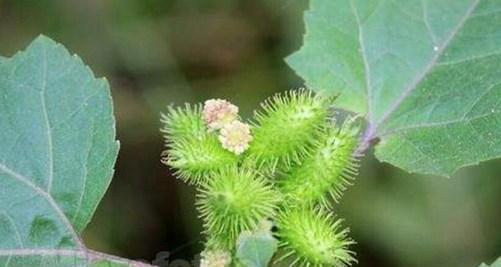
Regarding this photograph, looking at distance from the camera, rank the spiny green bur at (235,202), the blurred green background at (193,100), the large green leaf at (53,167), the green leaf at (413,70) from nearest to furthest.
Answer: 1. the spiny green bur at (235,202)
2. the large green leaf at (53,167)
3. the green leaf at (413,70)
4. the blurred green background at (193,100)

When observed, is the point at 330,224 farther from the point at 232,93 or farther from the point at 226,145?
the point at 232,93

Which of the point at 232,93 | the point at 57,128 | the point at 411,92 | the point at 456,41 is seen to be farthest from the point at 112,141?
the point at 232,93

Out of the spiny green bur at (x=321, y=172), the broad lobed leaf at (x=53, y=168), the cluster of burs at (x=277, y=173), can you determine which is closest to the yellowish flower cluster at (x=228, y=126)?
the cluster of burs at (x=277, y=173)

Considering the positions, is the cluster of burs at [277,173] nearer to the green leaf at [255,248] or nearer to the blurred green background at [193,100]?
the green leaf at [255,248]

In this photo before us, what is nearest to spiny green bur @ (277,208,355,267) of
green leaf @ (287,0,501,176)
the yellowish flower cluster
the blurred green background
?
the yellowish flower cluster

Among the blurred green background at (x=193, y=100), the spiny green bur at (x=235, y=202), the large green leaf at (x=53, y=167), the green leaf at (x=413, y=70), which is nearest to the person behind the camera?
the spiny green bur at (x=235, y=202)

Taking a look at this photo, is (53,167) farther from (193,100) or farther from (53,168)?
(193,100)

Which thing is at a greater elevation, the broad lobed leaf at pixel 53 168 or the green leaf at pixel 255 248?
the broad lobed leaf at pixel 53 168
